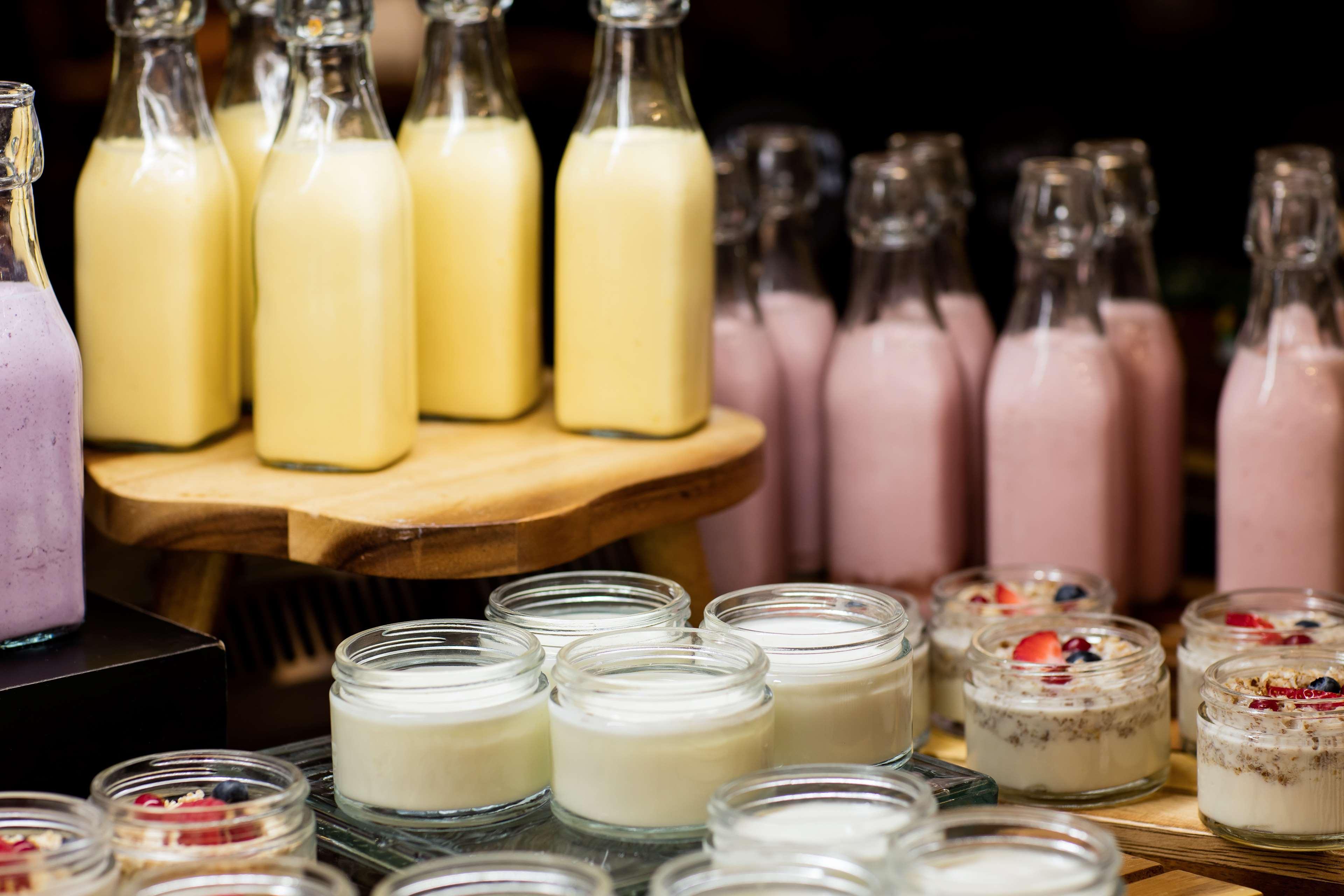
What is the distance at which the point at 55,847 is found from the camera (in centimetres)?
78

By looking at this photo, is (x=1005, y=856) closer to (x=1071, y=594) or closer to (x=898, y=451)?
(x=1071, y=594)

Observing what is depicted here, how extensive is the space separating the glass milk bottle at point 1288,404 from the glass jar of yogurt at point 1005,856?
713 millimetres

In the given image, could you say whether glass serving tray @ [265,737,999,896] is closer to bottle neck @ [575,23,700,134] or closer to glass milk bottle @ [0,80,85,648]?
glass milk bottle @ [0,80,85,648]

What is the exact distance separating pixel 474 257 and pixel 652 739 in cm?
57

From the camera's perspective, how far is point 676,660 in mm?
931

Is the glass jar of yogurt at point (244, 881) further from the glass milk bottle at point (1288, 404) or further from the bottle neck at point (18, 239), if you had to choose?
the glass milk bottle at point (1288, 404)

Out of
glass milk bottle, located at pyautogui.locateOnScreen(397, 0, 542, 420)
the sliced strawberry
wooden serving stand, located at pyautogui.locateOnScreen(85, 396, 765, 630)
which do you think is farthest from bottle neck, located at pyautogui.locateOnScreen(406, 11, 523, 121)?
the sliced strawberry

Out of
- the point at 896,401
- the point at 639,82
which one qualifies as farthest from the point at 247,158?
the point at 896,401

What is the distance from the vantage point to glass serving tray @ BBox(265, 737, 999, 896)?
2.88ft

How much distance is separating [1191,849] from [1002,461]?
0.46 meters

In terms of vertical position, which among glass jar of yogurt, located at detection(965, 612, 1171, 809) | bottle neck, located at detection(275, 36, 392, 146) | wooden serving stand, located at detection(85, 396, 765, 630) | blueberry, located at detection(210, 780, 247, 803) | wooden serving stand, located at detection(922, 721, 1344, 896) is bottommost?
wooden serving stand, located at detection(922, 721, 1344, 896)

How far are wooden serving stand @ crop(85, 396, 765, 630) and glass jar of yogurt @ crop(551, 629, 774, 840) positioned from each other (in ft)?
0.68

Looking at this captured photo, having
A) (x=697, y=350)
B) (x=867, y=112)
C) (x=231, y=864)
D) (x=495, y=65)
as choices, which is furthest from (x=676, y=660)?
(x=867, y=112)

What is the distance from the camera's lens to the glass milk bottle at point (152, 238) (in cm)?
121
